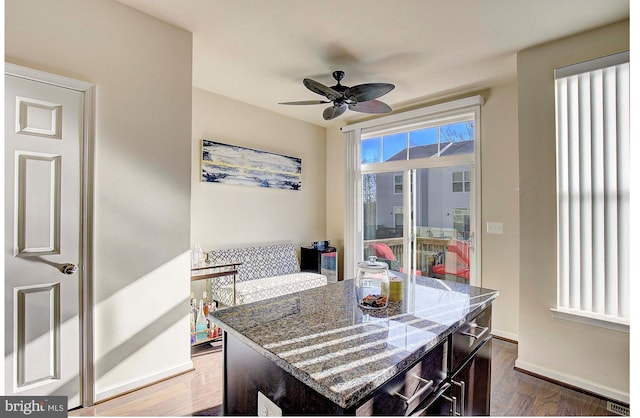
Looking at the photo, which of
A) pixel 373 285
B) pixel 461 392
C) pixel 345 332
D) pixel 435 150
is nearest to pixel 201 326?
pixel 373 285

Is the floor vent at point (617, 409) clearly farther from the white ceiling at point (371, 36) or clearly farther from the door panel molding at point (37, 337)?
the door panel molding at point (37, 337)

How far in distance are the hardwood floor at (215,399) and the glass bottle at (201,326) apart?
394mm

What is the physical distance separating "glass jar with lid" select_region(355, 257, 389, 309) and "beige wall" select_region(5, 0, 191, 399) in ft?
5.39

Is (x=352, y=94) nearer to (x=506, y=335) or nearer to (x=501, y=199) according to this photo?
(x=501, y=199)

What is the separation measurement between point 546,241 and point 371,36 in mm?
2202

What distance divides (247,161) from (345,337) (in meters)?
3.50

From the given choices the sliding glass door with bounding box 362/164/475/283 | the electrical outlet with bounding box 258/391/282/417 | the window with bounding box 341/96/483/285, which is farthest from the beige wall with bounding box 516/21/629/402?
the electrical outlet with bounding box 258/391/282/417

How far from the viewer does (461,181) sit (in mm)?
3840

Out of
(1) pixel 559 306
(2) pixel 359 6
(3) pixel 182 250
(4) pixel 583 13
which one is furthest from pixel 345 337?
(4) pixel 583 13

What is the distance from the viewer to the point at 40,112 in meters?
1.90

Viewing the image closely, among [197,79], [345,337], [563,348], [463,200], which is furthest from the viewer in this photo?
[463,200]

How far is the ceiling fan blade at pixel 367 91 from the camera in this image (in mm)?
2520

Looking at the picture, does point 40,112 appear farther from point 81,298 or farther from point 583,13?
point 583,13

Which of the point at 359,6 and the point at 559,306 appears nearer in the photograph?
the point at 359,6
